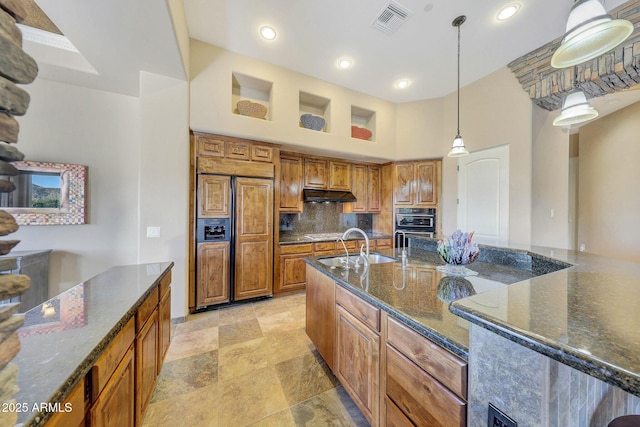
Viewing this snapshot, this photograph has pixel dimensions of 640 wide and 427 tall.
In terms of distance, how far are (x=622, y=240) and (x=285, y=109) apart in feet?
21.4

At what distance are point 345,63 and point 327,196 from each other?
81.0 inches

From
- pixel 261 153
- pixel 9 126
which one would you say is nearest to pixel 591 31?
pixel 9 126

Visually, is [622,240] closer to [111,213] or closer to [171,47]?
[171,47]

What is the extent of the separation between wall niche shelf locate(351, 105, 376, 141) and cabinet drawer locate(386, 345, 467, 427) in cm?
374

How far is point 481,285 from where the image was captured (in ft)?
4.57

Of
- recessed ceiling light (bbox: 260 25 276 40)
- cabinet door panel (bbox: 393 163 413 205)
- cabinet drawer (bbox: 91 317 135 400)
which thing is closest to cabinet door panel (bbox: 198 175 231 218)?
recessed ceiling light (bbox: 260 25 276 40)

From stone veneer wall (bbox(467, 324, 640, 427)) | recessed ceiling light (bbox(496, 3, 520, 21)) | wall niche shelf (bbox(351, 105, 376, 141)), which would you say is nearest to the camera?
stone veneer wall (bbox(467, 324, 640, 427))

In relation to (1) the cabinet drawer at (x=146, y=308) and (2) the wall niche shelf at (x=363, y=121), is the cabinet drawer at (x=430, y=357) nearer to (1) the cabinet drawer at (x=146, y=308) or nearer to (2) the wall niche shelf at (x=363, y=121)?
(1) the cabinet drawer at (x=146, y=308)

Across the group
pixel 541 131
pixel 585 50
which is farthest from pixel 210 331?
pixel 541 131

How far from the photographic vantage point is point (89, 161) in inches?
114

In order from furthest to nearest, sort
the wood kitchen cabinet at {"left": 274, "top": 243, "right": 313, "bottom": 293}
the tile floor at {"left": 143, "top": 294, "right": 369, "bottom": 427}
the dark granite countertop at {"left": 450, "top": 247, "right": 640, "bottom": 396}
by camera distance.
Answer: the wood kitchen cabinet at {"left": 274, "top": 243, "right": 313, "bottom": 293}, the tile floor at {"left": 143, "top": 294, "right": 369, "bottom": 427}, the dark granite countertop at {"left": 450, "top": 247, "right": 640, "bottom": 396}

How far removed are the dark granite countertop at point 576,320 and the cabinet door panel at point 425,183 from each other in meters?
3.36

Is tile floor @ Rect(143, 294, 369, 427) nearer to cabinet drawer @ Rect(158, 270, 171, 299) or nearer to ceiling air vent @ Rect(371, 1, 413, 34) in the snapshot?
cabinet drawer @ Rect(158, 270, 171, 299)

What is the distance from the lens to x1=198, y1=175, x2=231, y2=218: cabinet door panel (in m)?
2.94
